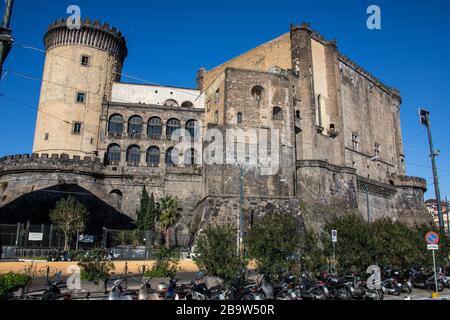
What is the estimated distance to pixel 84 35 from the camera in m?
42.1

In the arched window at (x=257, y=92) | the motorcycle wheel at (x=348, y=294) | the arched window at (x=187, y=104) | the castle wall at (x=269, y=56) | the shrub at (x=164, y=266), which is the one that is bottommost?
the motorcycle wheel at (x=348, y=294)

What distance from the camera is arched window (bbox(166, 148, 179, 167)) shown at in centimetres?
4103

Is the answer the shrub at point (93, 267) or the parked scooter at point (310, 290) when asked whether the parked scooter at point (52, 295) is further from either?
the parked scooter at point (310, 290)

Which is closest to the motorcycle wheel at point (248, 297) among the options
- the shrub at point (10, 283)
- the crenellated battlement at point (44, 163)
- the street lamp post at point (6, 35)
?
the shrub at point (10, 283)

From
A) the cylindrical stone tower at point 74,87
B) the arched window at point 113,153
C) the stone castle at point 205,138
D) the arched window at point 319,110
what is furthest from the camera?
the arched window at point 319,110

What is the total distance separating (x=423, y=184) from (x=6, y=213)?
47.4 m

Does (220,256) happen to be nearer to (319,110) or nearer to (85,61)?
(319,110)

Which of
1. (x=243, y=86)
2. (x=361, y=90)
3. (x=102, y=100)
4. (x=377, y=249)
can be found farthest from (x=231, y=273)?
(x=361, y=90)

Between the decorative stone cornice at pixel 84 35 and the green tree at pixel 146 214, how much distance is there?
20.2 meters

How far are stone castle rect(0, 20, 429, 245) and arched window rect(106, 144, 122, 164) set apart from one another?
107 millimetres

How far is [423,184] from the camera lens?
48906 millimetres

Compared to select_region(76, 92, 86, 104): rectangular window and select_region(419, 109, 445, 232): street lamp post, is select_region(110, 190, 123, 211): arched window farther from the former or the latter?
select_region(419, 109, 445, 232): street lamp post

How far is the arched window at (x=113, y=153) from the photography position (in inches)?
1569
